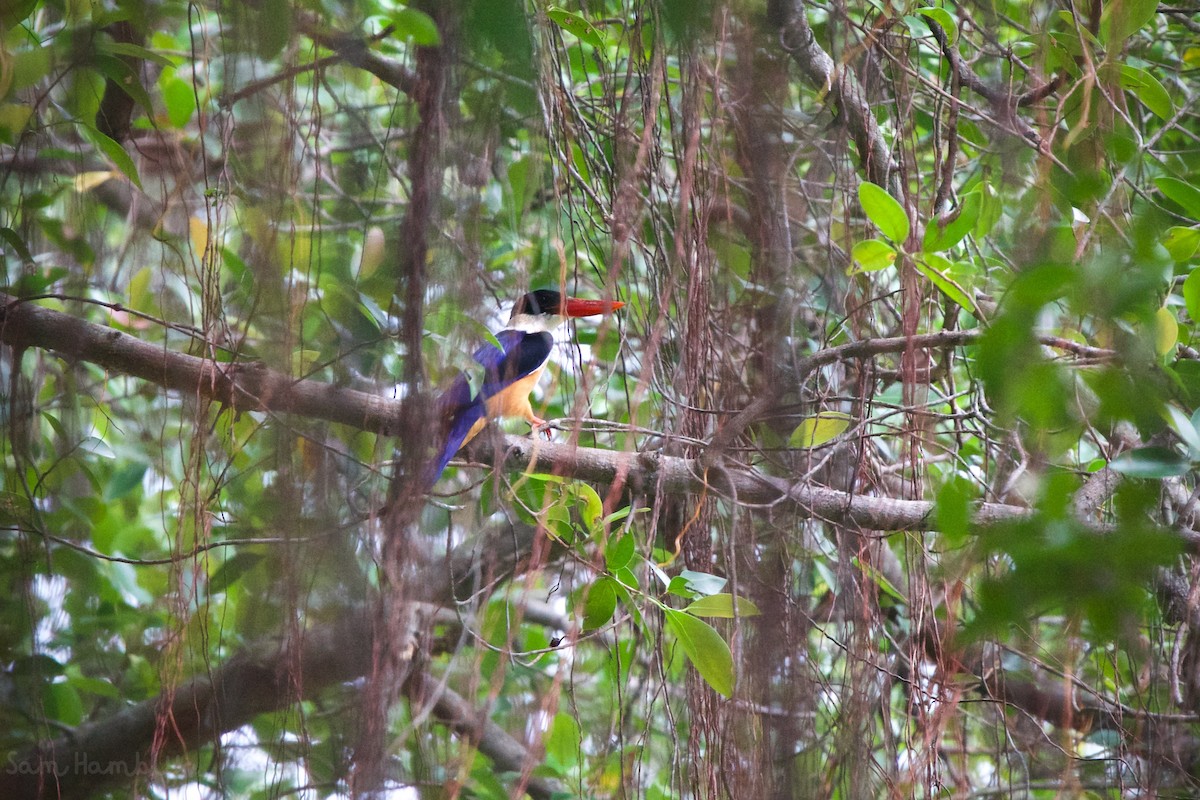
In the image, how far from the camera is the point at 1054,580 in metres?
0.42

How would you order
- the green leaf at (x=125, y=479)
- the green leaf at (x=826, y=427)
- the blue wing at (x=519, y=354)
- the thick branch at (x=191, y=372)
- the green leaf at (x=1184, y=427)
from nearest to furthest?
the green leaf at (x=1184, y=427) < the thick branch at (x=191, y=372) < the green leaf at (x=826, y=427) < the blue wing at (x=519, y=354) < the green leaf at (x=125, y=479)

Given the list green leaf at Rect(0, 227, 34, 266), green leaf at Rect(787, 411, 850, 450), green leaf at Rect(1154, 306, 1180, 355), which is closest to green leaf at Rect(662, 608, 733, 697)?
green leaf at Rect(787, 411, 850, 450)

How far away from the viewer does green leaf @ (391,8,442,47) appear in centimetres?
90

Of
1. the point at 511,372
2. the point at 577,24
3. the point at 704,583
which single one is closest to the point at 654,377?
the point at 704,583

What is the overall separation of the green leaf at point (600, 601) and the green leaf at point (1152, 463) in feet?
2.44

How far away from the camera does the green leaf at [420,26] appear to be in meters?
0.90

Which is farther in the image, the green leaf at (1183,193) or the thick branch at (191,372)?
the green leaf at (1183,193)

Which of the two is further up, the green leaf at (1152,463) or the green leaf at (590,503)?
the green leaf at (1152,463)

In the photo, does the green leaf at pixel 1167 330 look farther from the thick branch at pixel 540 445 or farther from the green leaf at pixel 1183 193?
the thick branch at pixel 540 445

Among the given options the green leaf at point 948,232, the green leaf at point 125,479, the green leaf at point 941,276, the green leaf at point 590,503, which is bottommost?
the green leaf at point 125,479

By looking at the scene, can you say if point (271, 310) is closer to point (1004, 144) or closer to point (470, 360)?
point (470, 360)

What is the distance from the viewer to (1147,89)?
156 centimetres

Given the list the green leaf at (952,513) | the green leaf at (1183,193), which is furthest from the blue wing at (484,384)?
the green leaf at (1183,193)

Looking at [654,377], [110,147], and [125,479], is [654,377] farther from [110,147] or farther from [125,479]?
[125,479]
